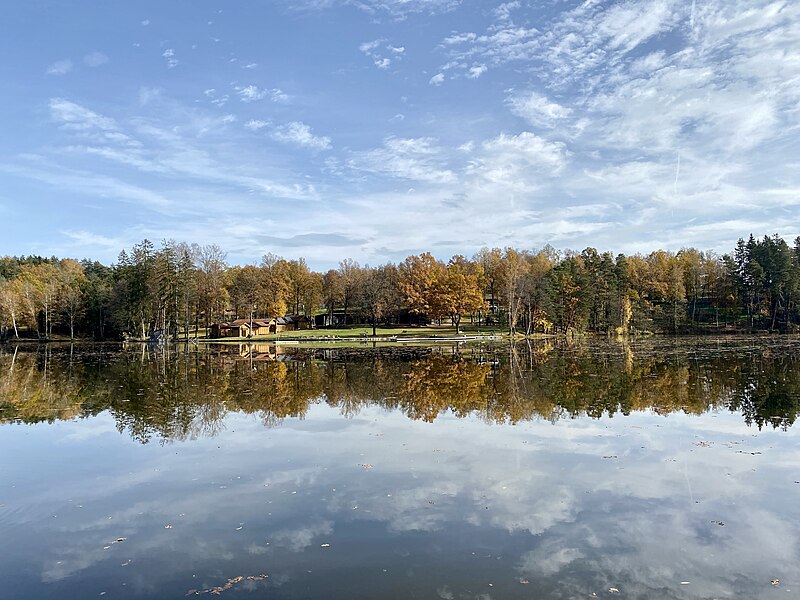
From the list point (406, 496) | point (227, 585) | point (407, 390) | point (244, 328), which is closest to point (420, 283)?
point (244, 328)

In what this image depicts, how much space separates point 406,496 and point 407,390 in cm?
1587

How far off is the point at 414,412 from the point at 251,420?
5.97m

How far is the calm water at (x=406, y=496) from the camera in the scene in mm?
7941

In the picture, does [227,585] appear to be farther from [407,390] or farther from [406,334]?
[406,334]

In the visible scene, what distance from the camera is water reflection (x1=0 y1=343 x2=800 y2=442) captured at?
20750 mm

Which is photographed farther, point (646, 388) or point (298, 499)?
point (646, 388)

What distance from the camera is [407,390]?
27.2 meters

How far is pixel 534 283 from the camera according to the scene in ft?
292

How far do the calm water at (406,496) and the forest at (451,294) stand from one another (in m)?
66.2

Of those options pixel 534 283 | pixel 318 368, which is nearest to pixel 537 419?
pixel 318 368

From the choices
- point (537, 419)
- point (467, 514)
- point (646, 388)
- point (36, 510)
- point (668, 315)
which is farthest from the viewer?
point (668, 315)

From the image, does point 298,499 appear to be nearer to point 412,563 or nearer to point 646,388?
point 412,563

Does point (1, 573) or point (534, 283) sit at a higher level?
point (534, 283)

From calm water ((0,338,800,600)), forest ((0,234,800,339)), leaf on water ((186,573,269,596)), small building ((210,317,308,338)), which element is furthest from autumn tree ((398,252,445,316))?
leaf on water ((186,573,269,596))
